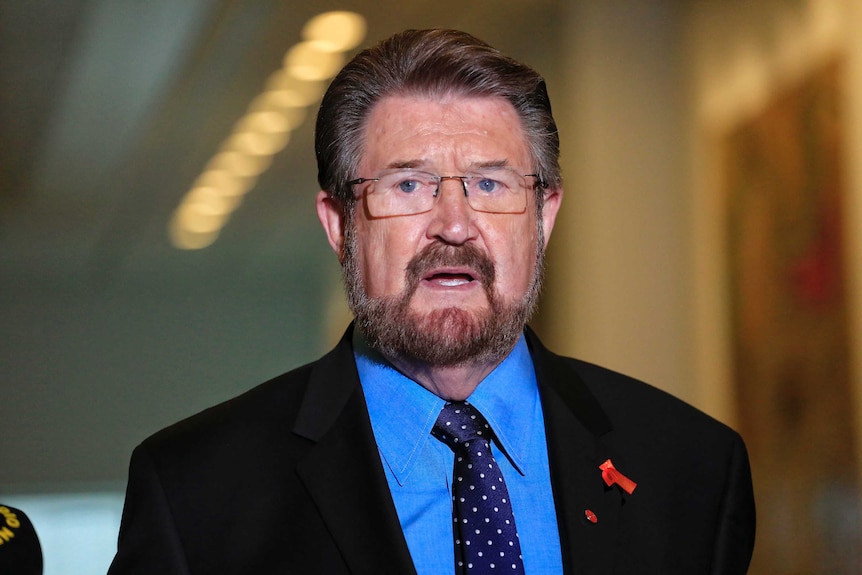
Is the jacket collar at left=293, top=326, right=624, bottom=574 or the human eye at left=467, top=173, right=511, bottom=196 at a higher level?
the human eye at left=467, top=173, right=511, bottom=196

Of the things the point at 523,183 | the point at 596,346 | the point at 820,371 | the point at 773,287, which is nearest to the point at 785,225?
the point at 773,287

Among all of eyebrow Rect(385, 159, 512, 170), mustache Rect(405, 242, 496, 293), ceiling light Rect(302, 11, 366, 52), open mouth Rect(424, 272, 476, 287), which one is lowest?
open mouth Rect(424, 272, 476, 287)

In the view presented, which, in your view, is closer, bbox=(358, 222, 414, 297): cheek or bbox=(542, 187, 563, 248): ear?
bbox=(358, 222, 414, 297): cheek

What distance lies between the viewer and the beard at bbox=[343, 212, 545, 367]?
200 centimetres

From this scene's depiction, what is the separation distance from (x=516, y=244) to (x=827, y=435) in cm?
247

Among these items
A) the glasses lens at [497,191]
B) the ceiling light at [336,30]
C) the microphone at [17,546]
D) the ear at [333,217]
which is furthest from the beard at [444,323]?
the ceiling light at [336,30]

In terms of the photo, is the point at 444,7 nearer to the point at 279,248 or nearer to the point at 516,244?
the point at 279,248

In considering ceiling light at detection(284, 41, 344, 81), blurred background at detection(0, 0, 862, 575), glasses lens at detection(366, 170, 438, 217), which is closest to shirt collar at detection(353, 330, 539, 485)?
glasses lens at detection(366, 170, 438, 217)

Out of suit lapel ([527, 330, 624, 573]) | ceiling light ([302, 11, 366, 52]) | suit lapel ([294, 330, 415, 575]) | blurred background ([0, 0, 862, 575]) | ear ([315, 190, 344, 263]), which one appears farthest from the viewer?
ceiling light ([302, 11, 366, 52])

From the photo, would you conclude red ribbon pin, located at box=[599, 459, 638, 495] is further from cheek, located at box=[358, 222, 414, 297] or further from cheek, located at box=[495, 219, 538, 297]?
cheek, located at box=[358, 222, 414, 297]

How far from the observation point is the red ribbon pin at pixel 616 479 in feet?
6.65

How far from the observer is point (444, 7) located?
189 inches

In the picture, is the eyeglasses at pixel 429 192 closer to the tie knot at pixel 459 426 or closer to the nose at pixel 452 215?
the nose at pixel 452 215

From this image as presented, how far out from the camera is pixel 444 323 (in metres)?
2.02
